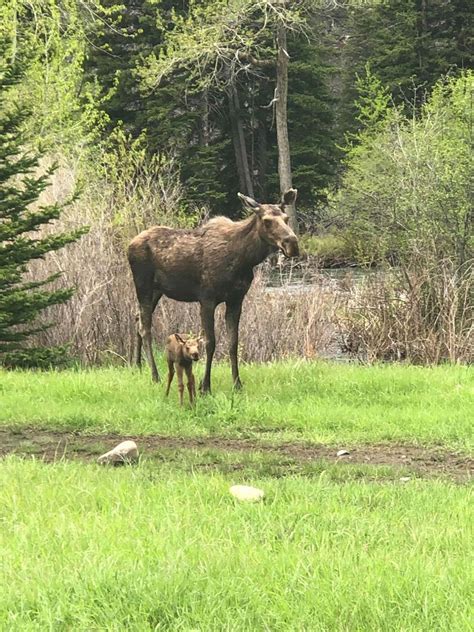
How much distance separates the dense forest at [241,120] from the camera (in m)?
13.7

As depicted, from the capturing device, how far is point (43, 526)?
14.0ft

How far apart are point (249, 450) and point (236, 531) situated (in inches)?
98.1

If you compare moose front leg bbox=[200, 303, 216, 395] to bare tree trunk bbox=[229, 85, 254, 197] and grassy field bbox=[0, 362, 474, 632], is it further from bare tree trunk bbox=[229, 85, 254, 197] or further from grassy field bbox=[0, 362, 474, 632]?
bare tree trunk bbox=[229, 85, 254, 197]

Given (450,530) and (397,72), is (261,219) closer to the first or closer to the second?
(450,530)

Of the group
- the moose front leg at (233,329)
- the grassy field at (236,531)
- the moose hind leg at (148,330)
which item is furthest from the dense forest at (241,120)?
the grassy field at (236,531)

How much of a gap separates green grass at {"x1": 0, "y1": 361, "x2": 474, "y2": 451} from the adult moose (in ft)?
2.06

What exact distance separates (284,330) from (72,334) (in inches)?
139

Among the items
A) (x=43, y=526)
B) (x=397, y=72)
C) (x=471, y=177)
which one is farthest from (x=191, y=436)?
(x=397, y=72)

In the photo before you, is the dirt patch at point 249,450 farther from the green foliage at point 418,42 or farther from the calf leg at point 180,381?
the green foliage at point 418,42

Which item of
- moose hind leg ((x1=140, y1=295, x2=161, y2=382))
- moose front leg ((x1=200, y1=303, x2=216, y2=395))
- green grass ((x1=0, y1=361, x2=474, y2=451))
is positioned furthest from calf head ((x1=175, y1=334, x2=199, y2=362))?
moose hind leg ((x1=140, y1=295, x2=161, y2=382))

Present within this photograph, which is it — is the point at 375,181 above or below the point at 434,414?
above

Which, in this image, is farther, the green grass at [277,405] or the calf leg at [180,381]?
the calf leg at [180,381]

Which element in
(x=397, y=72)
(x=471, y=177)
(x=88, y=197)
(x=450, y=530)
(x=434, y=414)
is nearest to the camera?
(x=450, y=530)

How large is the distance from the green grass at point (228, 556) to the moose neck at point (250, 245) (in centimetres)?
338
